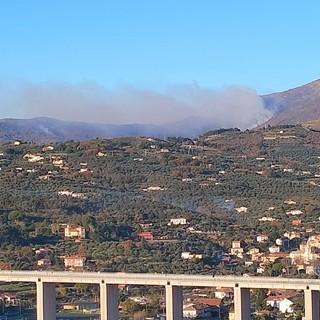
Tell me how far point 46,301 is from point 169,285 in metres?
4.81

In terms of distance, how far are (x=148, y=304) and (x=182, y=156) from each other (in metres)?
46.2

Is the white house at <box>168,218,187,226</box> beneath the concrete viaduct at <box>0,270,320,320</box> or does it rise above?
above

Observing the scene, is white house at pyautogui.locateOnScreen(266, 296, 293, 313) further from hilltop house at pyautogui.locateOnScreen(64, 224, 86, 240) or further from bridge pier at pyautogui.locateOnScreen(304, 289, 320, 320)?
hilltop house at pyautogui.locateOnScreen(64, 224, 86, 240)

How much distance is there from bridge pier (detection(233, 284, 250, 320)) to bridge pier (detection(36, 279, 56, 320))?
6996 mm

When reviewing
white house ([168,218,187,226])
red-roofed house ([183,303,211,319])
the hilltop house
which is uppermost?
white house ([168,218,187,226])

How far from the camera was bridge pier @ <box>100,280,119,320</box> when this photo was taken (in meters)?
43.6

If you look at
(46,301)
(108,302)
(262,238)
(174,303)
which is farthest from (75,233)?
(174,303)

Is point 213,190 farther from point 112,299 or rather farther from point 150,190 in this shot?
point 112,299

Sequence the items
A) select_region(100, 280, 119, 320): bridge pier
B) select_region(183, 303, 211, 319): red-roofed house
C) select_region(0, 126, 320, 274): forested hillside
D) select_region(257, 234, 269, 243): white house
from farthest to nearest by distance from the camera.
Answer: select_region(257, 234, 269, 243): white house
select_region(0, 126, 320, 274): forested hillside
select_region(183, 303, 211, 319): red-roofed house
select_region(100, 280, 119, 320): bridge pier

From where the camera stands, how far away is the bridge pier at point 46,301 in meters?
44.6

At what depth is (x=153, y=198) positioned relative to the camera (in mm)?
82812

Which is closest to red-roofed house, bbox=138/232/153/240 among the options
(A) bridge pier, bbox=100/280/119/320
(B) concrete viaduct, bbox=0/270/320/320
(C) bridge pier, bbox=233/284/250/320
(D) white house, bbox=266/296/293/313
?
(D) white house, bbox=266/296/293/313

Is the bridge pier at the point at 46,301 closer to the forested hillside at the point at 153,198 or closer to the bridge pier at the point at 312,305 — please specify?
the bridge pier at the point at 312,305

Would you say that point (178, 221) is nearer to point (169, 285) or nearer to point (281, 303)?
point (281, 303)
